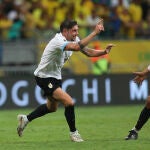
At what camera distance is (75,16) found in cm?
2256

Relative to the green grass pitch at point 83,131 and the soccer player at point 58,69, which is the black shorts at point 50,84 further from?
the green grass pitch at point 83,131

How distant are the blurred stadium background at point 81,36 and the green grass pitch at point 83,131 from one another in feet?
3.56

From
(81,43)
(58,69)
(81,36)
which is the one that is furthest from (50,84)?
(81,36)

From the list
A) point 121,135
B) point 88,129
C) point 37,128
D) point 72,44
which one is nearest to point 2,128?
point 37,128

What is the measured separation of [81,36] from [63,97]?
10949mm

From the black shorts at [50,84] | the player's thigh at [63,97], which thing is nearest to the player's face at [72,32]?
the black shorts at [50,84]

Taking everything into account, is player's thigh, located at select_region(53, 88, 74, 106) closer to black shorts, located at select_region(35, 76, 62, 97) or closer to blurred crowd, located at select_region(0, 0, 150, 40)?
black shorts, located at select_region(35, 76, 62, 97)

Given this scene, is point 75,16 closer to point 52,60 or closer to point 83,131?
point 83,131

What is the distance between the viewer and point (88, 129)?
44.4 feet

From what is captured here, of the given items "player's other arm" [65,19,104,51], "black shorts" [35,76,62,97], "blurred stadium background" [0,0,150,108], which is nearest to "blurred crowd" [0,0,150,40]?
"blurred stadium background" [0,0,150,108]

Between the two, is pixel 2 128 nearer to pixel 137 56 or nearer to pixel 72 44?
pixel 72 44

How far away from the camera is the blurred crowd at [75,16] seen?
848 inches

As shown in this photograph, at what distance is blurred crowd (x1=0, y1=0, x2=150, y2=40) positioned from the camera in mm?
21531

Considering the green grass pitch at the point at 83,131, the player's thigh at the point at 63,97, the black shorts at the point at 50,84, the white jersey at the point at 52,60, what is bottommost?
the green grass pitch at the point at 83,131
